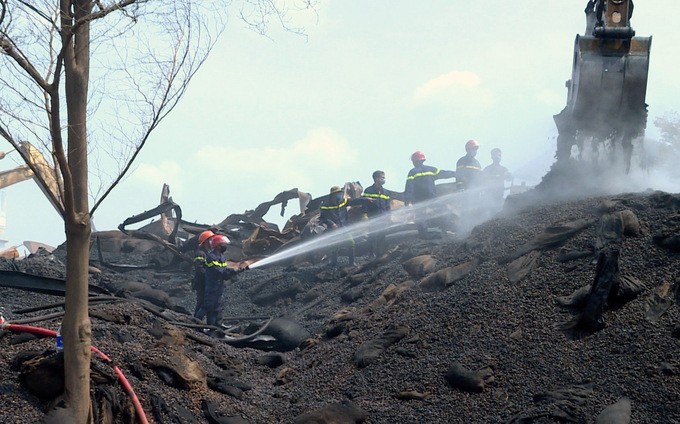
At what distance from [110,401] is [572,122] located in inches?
372

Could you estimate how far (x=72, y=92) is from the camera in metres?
6.21

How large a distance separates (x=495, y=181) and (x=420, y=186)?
2.59 metres

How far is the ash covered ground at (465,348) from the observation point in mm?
7805

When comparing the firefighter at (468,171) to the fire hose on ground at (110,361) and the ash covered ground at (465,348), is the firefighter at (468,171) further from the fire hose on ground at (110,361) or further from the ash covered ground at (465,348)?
the fire hose on ground at (110,361)

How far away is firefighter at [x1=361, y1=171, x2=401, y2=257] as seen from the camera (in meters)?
18.0

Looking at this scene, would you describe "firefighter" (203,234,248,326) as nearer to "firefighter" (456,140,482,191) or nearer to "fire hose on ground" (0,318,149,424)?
"fire hose on ground" (0,318,149,424)

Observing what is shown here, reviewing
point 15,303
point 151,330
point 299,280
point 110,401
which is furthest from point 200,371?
point 299,280

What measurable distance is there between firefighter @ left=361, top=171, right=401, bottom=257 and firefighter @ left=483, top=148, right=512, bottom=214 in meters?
3.03

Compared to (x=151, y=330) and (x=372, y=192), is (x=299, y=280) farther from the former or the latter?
(x=151, y=330)

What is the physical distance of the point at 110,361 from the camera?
793 cm

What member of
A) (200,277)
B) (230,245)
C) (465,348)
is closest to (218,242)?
(200,277)

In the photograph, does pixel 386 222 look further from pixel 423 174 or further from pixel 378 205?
pixel 423 174

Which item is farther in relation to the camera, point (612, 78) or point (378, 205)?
point (378, 205)

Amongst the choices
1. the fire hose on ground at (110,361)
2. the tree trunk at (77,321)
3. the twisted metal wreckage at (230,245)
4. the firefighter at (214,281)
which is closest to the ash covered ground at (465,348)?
the fire hose on ground at (110,361)
